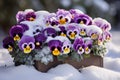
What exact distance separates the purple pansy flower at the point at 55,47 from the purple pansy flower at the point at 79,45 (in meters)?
A: 0.12

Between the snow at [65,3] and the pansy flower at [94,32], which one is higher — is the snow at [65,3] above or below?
above

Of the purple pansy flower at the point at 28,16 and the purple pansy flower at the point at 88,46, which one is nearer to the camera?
the purple pansy flower at the point at 88,46

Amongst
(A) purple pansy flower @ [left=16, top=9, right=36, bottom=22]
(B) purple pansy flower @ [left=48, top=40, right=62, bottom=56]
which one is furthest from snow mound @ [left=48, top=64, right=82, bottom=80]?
(A) purple pansy flower @ [left=16, top=9, right=36, bottom=22]

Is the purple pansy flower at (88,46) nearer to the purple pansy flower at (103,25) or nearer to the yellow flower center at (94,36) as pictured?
the yellow flower center at (94,36)

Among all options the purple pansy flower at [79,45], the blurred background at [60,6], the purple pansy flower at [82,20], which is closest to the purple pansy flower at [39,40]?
the purple pansy flower at [79,45]

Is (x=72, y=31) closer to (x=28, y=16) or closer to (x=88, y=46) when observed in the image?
(x=88, y=46)

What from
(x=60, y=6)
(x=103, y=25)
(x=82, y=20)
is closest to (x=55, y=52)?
(x=82, y=20)

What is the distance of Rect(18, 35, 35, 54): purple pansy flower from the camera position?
285cm

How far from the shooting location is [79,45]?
2.91 meters

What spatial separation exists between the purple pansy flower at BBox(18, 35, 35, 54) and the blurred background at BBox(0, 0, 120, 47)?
5131 mm

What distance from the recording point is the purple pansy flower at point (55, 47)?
2.84 meters

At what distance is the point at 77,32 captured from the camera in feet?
9.76

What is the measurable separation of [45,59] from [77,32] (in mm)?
320

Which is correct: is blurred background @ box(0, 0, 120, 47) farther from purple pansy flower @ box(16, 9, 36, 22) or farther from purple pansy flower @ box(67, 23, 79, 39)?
purple pansy flower @ box(67, 23, 79, 39)
